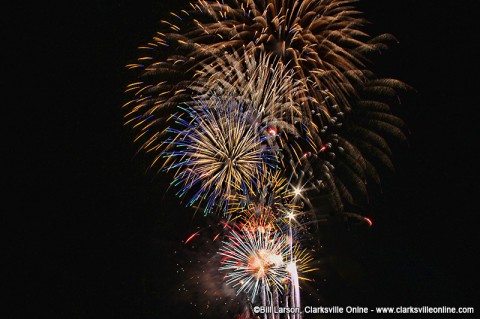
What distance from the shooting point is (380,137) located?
13.1 metres

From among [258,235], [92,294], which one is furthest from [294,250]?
[92,294]

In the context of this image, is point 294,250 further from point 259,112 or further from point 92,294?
point 92,294

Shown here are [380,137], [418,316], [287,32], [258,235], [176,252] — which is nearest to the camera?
[287,32]

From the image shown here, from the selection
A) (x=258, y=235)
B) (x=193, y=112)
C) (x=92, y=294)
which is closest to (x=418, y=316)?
(x=258, y=235)

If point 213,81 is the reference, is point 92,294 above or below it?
below

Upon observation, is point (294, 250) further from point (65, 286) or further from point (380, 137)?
point (65, 286)

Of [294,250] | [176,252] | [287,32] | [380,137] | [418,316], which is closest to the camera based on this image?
[287,32]

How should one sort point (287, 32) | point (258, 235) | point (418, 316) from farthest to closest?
point (418, 316) < point (258, 235) < point (287, 32)

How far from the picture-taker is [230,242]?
1642cm

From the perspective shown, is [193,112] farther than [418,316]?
No

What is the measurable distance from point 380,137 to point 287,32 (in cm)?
443

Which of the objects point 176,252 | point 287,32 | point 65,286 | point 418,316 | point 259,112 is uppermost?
point 287,32

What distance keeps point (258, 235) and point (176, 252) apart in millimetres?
10979

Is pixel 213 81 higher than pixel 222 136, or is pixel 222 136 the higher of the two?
pixel 213 81
